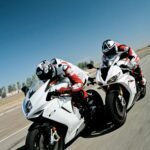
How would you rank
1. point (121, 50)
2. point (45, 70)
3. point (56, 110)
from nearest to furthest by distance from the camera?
point (56, 110), point (45, 70), point (121, 50)

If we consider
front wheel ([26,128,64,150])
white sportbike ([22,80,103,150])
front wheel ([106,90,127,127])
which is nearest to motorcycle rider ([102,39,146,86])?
front wheel ([106,90,127,127])

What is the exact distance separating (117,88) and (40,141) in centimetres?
241

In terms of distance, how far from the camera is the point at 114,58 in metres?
7.67

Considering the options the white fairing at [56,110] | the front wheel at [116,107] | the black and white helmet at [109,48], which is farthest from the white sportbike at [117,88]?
the white fairing at [56,110]

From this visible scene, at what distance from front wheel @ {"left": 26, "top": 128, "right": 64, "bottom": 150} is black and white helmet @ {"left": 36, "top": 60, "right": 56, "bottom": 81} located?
1.23 metres

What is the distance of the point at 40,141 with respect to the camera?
5.22m

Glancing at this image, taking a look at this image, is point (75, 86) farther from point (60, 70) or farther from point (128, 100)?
point (128, 100)

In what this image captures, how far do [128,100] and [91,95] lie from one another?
89 cm

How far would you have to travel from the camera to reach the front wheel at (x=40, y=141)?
16.2 ft

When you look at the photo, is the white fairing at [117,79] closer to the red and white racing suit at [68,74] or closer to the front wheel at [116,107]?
the front wheel at [116,107]

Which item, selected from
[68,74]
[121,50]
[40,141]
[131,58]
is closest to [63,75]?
[68,74]

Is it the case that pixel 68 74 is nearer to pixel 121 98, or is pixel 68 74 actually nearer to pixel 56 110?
pixel 56 110

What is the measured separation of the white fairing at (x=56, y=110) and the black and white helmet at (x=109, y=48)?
205 centimetres

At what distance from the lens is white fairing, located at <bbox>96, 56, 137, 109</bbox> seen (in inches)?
262
